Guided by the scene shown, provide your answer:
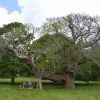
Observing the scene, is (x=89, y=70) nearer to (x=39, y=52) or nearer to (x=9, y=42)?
(x=39, y=52)

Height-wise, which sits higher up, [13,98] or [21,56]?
[21,56]

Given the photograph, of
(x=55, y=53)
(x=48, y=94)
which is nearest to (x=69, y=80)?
(x=55, y=53)

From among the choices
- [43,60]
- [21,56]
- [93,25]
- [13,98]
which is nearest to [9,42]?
[21,56]

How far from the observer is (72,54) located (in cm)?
3341

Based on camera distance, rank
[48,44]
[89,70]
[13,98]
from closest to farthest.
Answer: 1. [13,98]
2. [48,44]
3. [89,70]

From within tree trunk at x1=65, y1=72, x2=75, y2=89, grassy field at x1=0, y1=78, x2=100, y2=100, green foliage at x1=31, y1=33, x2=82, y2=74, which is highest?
green foliage at x1=31, y1=33, x2=82, y2=74

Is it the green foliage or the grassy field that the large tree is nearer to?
the green foliage

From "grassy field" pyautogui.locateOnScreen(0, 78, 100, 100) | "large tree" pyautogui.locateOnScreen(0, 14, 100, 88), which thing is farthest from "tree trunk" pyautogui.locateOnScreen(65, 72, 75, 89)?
"grassy field" pyautogui.locateOnScreen(0, 78, 100, 100)

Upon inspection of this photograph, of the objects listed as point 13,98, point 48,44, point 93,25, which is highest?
point 93,25

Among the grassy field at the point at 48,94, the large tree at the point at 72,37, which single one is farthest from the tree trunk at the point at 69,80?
the grassy field at the point at 48,94

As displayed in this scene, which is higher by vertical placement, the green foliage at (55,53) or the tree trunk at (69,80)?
the green foliage at (55,53)

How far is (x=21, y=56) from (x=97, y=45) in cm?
838

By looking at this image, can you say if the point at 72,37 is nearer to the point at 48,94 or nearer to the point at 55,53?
the point at 55,53

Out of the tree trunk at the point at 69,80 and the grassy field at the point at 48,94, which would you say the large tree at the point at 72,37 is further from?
the grassy field at the point at 48,94
